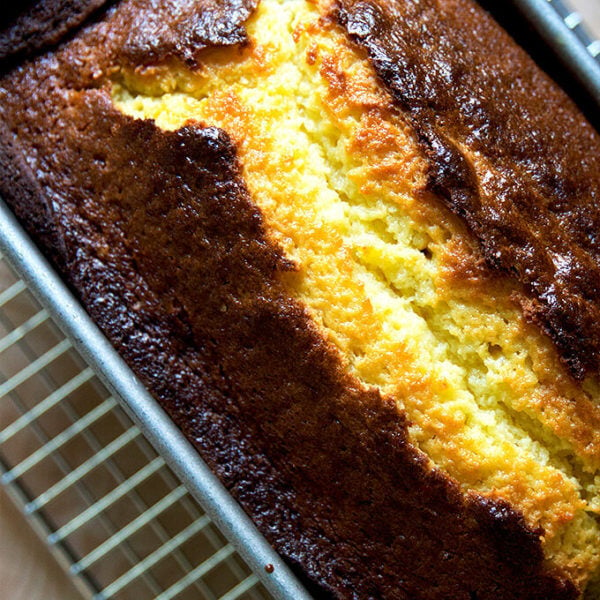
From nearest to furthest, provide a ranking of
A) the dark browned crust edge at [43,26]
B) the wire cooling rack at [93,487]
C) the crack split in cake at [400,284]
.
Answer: the crack split in cake at [400,284], the dark browned crust edge at [43,26], the wire cooling rack at [93,487]

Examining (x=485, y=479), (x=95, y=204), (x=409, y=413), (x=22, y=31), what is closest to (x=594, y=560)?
(x=485, y=479)

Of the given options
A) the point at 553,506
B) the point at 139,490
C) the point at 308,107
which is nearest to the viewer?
the point at 553,506

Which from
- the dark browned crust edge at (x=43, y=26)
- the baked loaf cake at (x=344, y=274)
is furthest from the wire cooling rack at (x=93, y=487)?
the dark browned crust edge at (x=43, y=26)

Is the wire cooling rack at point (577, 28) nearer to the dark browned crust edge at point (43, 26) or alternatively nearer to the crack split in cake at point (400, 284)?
the crack split in cake at point (400, 284)

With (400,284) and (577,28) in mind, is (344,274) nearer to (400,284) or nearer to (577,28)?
(400,284)

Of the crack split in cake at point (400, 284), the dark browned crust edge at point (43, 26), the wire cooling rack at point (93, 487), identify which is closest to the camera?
the crack split in cake at point (400, 284)

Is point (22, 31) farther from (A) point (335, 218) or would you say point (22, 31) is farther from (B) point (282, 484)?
(B) point (282, 484)

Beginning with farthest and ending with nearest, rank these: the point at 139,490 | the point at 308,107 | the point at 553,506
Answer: the point at 139,490
the point at 308,107
the point at 553,506

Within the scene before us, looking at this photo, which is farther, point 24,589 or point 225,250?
point 24,589

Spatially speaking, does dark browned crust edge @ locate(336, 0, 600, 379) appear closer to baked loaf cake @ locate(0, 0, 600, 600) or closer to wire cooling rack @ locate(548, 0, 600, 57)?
baked loaf cake @ locate(0, 0, 600, 600)
